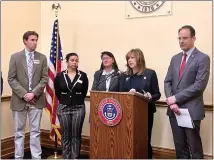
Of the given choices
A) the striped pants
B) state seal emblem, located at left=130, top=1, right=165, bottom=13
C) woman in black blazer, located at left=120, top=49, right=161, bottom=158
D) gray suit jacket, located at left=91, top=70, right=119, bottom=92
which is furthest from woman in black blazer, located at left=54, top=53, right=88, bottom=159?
state seal emblem, located at left=130, top=1, right=165, bottom=13

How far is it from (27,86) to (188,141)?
1817 mm

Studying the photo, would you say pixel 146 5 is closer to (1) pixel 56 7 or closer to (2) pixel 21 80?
(1) pixel 56 7

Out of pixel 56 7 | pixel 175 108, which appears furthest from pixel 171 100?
pixel 56 7

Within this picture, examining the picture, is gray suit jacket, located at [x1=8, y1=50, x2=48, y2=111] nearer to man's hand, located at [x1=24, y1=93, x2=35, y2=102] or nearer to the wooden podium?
man's hand, located at [x1=24, y1=93, x2=35, y2=102]

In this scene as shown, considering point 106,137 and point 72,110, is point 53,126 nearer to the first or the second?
point 72,110

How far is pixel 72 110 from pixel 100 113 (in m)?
0.73

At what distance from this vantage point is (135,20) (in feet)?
12.2

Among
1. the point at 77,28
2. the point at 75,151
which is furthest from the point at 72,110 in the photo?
the point at 77,28

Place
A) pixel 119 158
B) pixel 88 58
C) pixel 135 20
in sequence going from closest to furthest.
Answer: pixel 119 158 < pixel 135 20 < pixel 88 58

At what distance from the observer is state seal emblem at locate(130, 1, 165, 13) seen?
140 inches

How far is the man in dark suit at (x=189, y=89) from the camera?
260 cm

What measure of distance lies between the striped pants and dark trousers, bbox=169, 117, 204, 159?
3.60 ft

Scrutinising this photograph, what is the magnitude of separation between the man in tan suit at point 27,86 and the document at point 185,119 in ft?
Result: 5.21

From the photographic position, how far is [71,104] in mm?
3287
